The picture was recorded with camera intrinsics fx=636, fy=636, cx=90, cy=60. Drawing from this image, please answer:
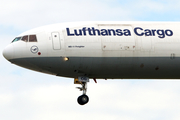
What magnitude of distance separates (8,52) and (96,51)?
353 inches

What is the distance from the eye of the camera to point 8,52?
64.7 meters

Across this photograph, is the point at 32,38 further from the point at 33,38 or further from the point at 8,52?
the point at 8,52

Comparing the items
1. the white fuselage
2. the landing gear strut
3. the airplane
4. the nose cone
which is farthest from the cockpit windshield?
the landing gear strut

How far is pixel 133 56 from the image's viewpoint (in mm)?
64750

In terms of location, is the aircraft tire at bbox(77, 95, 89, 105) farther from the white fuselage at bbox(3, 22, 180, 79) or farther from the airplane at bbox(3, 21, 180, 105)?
the white fuselage at bbox(3, 22, 180, 79)

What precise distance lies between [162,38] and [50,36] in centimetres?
1159

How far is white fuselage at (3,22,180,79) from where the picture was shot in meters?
64.2

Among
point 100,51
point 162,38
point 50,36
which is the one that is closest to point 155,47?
point 162,38

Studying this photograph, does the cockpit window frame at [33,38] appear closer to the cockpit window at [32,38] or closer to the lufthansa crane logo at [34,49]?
the cockpit window at [32,38]

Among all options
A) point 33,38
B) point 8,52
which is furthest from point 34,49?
point 8,52

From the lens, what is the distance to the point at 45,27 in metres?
66.1

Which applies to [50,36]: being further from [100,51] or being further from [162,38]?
[162,38]

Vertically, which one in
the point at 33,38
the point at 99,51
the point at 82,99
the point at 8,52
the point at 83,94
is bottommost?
the point at 82,99

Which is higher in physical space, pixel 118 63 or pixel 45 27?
pixel 45 27
